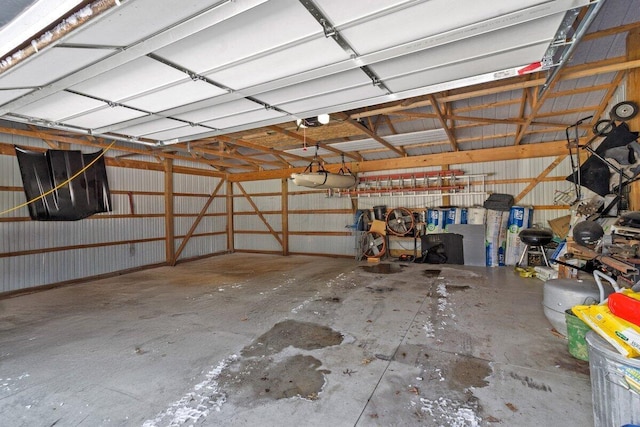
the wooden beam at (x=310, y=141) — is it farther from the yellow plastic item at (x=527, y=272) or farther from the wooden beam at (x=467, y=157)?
the yellow plastic item at (x=527, y=272)

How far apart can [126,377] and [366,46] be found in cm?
297

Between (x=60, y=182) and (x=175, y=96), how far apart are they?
4077 millimetres

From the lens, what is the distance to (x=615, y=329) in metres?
1.44

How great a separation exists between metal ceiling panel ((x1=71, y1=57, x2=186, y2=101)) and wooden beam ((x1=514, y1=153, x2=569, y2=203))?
6653 mm

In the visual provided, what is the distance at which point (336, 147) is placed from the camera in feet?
21.1

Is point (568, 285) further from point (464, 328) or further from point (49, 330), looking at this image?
point (49, 330)

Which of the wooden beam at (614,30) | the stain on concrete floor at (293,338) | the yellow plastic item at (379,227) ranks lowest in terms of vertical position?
the stain on concrete floor at (293,338)

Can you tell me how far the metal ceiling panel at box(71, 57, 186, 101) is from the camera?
2049 mm

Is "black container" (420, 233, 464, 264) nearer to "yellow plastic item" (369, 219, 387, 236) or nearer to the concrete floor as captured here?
"yellow plastic item" (369, 219, 387, 236)

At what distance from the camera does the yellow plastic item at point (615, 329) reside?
4.33 feet

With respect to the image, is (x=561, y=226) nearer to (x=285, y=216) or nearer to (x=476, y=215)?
(x=476, y=215)

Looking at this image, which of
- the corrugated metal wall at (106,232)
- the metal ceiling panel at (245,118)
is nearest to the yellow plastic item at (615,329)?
the metal ceiling panel at (245,118)

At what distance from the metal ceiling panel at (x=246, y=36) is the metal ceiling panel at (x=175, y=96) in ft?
1.03

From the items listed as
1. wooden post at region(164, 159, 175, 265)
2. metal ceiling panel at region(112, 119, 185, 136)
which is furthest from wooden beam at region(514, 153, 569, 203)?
wooden post at region(164, 159, 175, 265)
